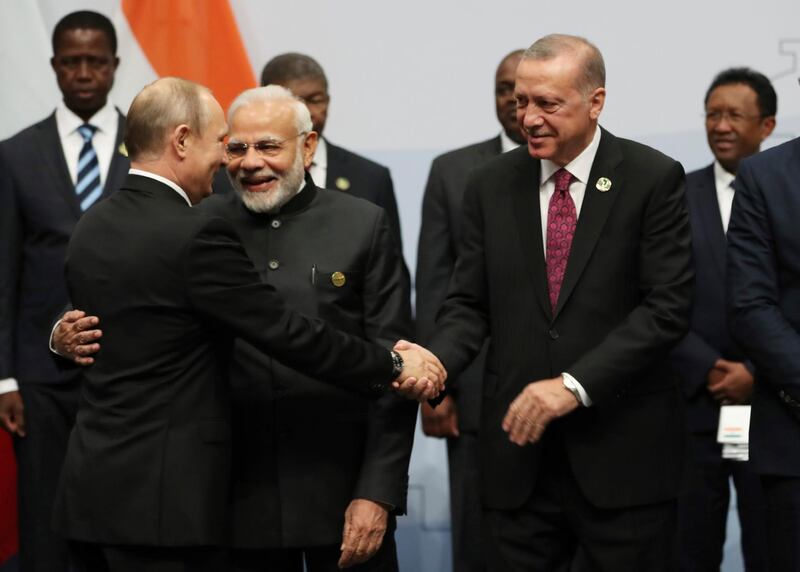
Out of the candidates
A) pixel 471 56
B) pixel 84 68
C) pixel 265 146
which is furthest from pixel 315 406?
pixel 471 56

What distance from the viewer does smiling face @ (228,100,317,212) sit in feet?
10.7

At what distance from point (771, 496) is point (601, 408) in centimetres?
50

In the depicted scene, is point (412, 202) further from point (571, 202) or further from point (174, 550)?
point (174, 550)

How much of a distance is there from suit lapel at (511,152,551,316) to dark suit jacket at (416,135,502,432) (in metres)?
0.99

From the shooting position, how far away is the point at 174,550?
116 inches

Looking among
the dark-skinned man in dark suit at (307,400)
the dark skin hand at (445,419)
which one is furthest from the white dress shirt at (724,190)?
the dark-skinned man in dark suit at (307,400)

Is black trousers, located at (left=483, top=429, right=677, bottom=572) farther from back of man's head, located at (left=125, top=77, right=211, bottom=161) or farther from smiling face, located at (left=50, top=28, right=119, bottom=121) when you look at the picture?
smiling face, located at (left=50, top=28, right=119, bottom=121)

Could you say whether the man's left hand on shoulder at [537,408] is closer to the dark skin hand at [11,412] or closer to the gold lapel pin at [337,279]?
the gold lapel pin at [337,279]

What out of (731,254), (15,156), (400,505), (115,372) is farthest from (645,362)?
(15,156)

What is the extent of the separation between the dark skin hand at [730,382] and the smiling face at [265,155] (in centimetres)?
167

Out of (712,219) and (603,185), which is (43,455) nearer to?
(603,185)

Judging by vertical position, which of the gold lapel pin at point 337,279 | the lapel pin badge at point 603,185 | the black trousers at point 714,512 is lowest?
the black trousers at point 714,512

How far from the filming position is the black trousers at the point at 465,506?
4.48 metres

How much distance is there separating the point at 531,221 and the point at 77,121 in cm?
189
